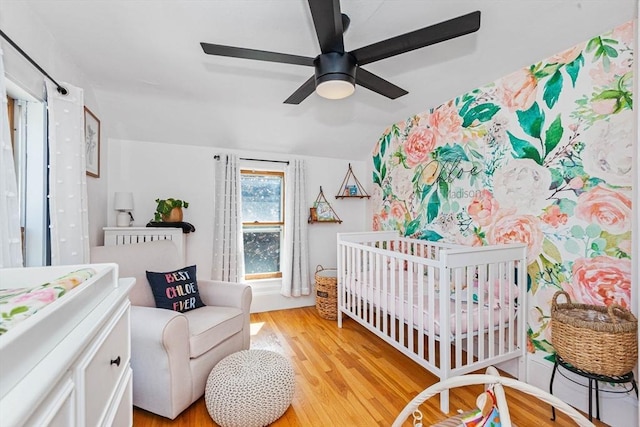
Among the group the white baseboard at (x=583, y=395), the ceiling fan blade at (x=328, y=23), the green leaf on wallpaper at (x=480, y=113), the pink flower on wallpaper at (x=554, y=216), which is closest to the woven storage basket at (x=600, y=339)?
the white baseboard at (x=583, y=395)

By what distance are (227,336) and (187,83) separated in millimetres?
1931

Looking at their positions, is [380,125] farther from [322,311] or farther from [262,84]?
[322,311]

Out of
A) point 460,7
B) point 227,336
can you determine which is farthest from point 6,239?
point 460,7

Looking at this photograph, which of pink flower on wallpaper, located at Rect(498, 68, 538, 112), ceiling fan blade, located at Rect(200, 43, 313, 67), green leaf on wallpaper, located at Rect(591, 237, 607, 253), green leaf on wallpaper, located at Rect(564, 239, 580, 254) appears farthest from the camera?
pink flower on wallpaper, located at Rect(498, 68, 538, 112)

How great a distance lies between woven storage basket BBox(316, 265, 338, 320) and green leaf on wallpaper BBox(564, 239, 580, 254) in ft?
6.37

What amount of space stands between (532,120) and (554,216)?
66 centimetres

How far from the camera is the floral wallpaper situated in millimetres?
1537

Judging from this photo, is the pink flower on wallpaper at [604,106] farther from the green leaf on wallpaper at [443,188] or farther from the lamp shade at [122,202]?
the lamp shade at [122,202]

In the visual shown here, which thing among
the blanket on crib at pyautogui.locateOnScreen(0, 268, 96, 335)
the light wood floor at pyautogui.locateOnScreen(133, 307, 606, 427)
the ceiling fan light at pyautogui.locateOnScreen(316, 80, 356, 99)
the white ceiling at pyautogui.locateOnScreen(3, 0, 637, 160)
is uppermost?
the white ceiling at pyautogui.locateOnScreen(3, 0, 637, 160)

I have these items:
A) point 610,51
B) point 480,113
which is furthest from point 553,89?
point 480,113

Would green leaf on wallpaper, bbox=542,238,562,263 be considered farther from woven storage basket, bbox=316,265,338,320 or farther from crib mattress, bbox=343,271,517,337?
woven storage basket, bbox=316,265,338,320

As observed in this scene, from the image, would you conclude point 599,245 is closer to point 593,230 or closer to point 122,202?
point 593,230

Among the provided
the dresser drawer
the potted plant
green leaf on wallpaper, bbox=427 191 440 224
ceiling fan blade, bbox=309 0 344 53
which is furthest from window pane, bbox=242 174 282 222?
the dresser drawer

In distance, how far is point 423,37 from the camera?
124cm
